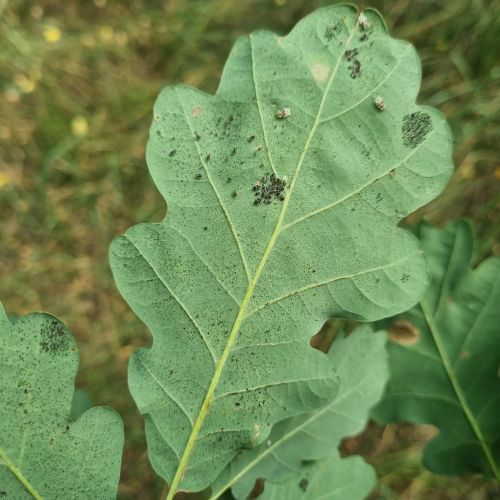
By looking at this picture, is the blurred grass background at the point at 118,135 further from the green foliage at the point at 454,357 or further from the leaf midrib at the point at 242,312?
the leaf midrib at the point at 242,312

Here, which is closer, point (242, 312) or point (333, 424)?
point (242, 312)

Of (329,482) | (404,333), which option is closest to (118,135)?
(404,333)

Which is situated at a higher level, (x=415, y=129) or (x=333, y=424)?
(x=415, y=129)

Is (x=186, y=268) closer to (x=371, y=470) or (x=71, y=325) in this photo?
(x=371, y=470)

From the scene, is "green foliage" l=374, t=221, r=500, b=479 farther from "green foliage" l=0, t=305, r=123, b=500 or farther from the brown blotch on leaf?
"green foliage" l=0, t=305, r=123, b=500

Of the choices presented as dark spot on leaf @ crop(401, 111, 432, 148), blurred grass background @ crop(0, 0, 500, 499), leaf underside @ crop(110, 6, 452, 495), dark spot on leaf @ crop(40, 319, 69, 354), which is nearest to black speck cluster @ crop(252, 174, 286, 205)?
leaf underside @ crop(110, 6, 452, 495)

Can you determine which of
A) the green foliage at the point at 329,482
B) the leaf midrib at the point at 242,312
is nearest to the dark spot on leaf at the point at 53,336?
the leaf midrib at the point at 242,312

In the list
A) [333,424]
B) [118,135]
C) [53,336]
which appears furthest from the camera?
[118,135]

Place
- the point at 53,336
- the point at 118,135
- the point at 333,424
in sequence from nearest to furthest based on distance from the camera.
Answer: the point at 53,336
the point at 333,424
the point at 118,135

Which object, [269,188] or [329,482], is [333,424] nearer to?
[329,482]
